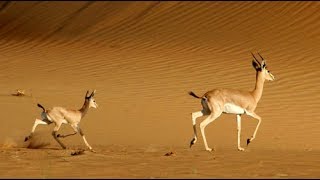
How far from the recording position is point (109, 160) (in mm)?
8727

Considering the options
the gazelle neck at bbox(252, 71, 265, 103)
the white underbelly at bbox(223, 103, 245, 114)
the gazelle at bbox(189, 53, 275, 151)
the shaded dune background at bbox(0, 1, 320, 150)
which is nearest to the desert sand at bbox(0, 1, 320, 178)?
the shaded dune background at bbox(0, 1, 320, 150)

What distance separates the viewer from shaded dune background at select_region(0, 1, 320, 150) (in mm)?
13336

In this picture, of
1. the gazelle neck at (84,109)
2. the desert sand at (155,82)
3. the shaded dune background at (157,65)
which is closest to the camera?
the desert sand at (155,82)

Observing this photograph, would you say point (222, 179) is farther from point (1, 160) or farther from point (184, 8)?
point (184, 8)

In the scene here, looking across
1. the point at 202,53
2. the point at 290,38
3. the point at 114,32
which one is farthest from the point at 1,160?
the point at 114,32

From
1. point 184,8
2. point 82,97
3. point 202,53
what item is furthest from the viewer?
point 184,8

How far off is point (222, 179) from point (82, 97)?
975 cm

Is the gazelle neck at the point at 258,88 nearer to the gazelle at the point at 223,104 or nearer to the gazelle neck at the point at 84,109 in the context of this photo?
the gazelle at the point at 223,104

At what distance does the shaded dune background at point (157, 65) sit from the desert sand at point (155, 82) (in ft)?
0.15

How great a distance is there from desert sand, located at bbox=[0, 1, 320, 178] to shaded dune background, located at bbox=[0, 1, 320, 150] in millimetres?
47

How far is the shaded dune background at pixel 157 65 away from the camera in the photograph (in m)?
13.3

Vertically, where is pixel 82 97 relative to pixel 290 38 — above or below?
below

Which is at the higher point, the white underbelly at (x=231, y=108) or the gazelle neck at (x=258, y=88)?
the gazelle neck at (x=258, y=88)

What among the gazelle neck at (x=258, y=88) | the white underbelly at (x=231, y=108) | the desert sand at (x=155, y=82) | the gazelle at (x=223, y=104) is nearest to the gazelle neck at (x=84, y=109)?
the desert sand at (x=155, y=82)
